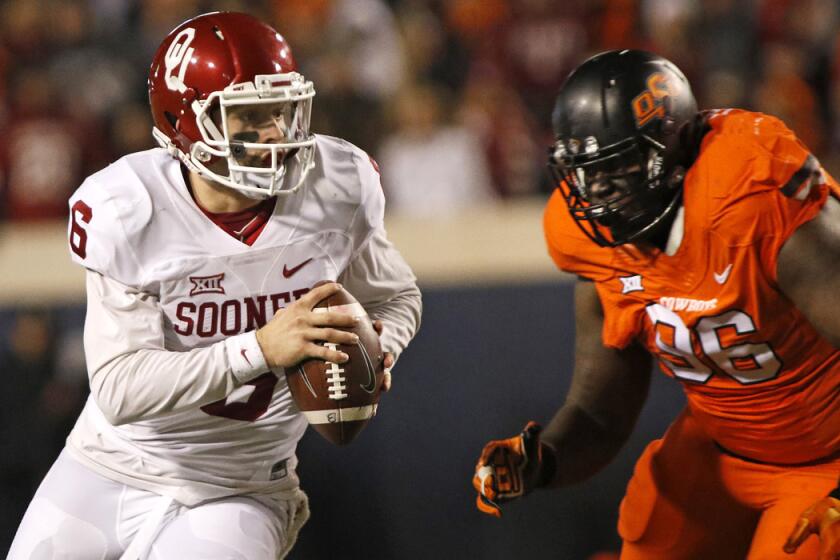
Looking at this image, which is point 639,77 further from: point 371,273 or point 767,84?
point 767,84

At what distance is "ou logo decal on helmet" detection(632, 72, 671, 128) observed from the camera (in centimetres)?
231

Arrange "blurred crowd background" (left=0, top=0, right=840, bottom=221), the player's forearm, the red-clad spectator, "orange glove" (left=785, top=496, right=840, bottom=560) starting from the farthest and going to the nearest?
the red-clad spectator → "blurred crowd background" (left=0, top=0, right=840, bottom=221) → the player's forearm → "orange glove" (left=785, top=496, right=840, bottom=560)

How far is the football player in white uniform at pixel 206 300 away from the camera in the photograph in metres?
2.22

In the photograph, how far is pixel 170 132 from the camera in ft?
7.82

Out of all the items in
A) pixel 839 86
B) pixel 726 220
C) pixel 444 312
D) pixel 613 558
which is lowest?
pixel 613 558

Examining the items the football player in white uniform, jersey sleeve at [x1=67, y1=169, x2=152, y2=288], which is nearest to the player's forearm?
the football player in white uniform

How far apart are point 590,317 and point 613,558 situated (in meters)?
1.95

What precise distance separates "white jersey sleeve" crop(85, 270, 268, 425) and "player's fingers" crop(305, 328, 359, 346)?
107mm

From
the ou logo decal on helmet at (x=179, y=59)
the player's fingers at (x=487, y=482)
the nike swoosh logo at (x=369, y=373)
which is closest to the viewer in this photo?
the nike swoosh logo at (x=369, y=373)

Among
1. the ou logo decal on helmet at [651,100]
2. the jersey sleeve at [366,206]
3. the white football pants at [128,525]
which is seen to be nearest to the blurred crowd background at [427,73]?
the jersey sleeve at [366,206]

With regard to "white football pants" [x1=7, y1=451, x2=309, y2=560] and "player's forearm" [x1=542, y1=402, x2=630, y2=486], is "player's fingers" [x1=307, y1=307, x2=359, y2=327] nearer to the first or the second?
"white football pants" [x1=7, y1=451, x2=309, y2=560]

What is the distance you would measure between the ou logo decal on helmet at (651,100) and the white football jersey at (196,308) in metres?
0.55

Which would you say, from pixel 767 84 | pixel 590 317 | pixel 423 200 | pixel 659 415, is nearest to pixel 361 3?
pixel 423 200

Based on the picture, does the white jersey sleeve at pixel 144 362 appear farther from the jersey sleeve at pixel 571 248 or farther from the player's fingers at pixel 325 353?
the jersey sleeve at pixel 571 248
